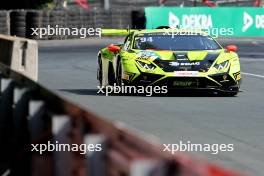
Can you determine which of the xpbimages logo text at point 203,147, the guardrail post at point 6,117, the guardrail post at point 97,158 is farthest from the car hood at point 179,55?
the guardrail post at point 97,158

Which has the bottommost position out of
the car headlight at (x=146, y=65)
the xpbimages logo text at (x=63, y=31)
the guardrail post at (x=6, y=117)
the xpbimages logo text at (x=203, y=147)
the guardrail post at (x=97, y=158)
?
the xpbimages logo text at (x=63, y=31)

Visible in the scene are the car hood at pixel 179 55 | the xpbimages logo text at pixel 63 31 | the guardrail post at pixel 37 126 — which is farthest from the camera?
the xpbimages logo text at pixel 63 31

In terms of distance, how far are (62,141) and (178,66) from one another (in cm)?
1135

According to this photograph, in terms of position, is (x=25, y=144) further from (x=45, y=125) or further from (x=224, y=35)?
(x=224, y=35)

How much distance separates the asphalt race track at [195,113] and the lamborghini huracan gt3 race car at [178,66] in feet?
0.91

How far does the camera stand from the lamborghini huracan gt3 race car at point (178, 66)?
17.4 metres

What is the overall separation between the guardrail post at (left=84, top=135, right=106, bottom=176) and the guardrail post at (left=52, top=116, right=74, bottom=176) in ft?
2.86

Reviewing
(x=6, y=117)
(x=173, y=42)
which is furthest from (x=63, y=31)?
(x=6, y=117)

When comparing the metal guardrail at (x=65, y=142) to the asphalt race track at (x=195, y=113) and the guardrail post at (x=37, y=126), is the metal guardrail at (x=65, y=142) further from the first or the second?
the asphalt race track at (x=195, y=113)

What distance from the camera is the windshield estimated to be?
59.5ft

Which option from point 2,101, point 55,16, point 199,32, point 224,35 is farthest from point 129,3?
point 2,101

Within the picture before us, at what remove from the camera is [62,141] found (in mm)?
6160

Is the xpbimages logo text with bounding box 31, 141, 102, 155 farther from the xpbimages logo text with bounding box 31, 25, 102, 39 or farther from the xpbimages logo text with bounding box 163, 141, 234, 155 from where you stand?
the xpbimages logo text with bounding box 31, 25, 102, 39

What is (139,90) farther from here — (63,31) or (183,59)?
(63,31)
